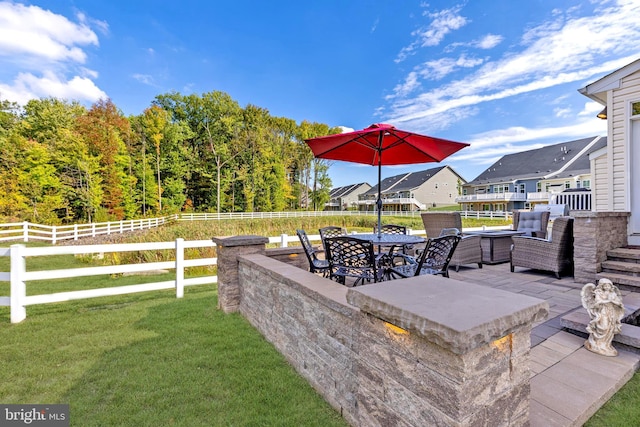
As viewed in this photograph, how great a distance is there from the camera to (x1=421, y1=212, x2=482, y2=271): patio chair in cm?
521

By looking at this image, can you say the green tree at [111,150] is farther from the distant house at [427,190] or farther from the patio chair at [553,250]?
the distant house at [427,190]

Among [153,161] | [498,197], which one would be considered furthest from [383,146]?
[498,197]

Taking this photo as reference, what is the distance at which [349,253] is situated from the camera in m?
2.99

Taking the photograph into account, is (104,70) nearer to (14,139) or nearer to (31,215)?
(14,139)

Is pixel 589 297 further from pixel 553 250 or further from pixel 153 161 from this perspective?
pixel 153 161

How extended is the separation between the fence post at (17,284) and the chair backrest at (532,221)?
8.71 meters

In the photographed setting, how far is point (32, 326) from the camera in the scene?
3.51 metres

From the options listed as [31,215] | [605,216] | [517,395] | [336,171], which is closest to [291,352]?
[517,395]

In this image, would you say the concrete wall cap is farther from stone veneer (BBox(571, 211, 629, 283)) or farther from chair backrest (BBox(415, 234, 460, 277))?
stone veneer (BBox(571, 211, 629, 283))

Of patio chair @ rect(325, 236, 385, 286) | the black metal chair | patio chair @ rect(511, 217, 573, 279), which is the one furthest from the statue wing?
patio chair @ rect(511, 217, 573, 279)

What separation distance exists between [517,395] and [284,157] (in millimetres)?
34178

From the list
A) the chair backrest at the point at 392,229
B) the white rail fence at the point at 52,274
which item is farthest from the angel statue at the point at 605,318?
the white rail fence at the point at 52,274

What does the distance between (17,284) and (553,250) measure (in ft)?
24.7

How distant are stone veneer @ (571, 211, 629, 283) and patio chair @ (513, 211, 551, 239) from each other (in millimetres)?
2002
